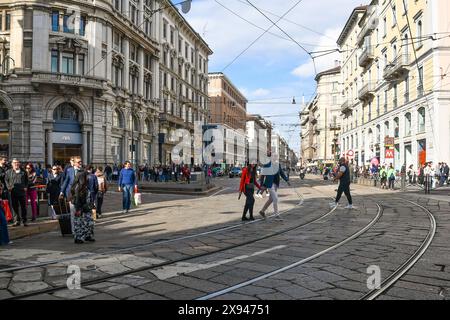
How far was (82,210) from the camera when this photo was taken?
809 centimetres

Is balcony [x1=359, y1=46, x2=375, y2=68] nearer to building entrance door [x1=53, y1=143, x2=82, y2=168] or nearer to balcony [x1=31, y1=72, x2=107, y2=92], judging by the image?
balcony [x1=31, y1=72, x2=107, y2=92]

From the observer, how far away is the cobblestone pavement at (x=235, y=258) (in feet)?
15.3

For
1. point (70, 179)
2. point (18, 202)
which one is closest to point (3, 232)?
point (70, 179)

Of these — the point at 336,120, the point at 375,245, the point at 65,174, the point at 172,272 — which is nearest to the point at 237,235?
the point at 375,245

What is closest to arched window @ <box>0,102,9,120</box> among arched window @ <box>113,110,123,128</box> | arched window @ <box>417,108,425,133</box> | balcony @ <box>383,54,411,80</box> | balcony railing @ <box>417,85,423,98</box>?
arched window @ <box>113,110,123,128</box>

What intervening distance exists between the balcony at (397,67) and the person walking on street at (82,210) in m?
29.5

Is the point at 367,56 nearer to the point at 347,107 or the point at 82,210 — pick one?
the point at 347,107

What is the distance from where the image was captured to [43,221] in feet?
34.7

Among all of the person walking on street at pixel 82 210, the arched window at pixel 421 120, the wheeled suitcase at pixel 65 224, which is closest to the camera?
the person walking on street at pixel 82 210

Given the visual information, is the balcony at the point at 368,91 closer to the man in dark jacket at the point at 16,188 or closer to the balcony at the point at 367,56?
the balcony at the point at 367,56

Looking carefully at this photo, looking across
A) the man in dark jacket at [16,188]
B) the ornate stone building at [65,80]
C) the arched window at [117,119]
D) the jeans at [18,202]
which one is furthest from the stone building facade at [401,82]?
the arched window at [117,119]

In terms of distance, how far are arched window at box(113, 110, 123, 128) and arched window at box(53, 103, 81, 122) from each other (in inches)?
178

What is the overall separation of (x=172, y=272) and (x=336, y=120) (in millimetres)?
76541
